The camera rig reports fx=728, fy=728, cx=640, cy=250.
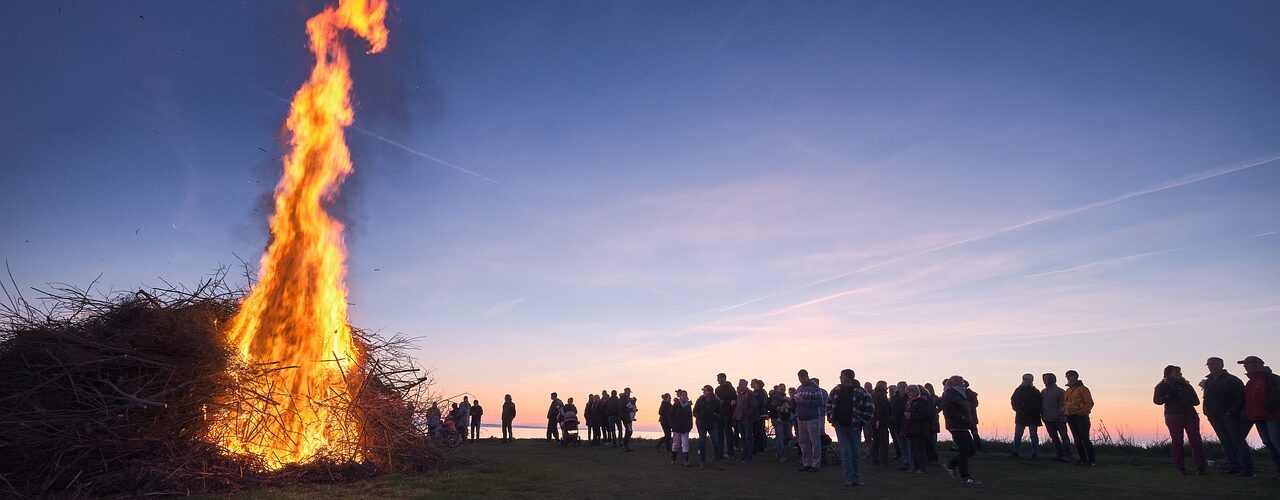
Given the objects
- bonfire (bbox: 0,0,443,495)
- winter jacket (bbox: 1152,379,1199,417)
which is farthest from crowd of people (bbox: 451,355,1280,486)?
bonfire (bbox: 0,0,443,495)

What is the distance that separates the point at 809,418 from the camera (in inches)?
576

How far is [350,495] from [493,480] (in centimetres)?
279

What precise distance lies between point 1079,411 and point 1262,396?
3.11 meters

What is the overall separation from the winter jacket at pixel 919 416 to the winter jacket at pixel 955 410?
2.04ft

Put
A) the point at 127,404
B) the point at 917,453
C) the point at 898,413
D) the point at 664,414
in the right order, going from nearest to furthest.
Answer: the point at 127,404
the point at 917,453
the point at 898,413
the point at 664,414

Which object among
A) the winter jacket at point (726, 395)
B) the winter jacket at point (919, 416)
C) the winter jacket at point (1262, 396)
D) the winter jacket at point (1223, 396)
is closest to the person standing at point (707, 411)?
the winter jacket at point (726, 395)

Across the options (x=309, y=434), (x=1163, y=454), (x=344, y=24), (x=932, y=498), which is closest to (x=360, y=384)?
(x=309, y=434)

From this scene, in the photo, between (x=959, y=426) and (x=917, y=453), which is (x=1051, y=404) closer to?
(x=917, y=453)

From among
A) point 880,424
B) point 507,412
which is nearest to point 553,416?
point 507,412

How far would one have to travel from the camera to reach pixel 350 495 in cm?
1098

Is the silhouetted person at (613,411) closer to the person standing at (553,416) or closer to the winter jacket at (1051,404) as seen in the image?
the person standing at (553,416)

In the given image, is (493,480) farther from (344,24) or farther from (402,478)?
(344,24)

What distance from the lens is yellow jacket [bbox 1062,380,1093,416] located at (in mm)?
14617

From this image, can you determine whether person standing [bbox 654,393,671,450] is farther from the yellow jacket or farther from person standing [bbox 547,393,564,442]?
the yellow jacket
